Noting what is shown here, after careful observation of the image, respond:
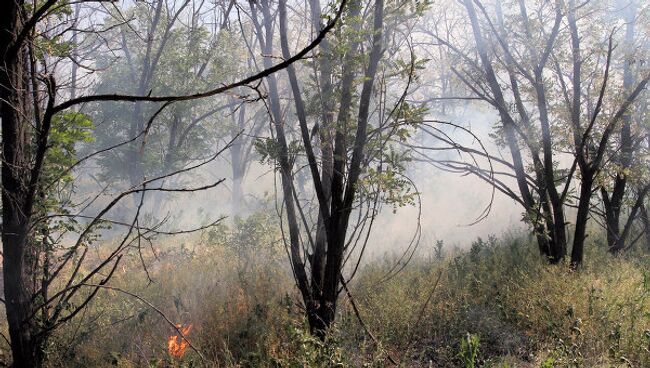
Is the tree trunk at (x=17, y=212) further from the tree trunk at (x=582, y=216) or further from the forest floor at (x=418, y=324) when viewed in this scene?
the tree trunk at (x=582, y=216)

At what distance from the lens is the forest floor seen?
3.50 meters

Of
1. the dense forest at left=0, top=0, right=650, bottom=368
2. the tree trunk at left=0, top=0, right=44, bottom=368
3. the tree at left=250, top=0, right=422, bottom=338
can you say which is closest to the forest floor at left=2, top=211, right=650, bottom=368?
the dense forest at left=0, top=0, right=650, bottom=368

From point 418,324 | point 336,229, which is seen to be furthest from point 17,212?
point 418,324

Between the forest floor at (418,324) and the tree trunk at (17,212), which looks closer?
the tree trunk at (17,212)

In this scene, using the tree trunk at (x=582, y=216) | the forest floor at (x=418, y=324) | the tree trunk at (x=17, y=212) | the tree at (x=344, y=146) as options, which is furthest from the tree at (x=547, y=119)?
the tree trunk at (x=17, y=212)

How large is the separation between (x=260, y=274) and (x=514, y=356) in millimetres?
4509

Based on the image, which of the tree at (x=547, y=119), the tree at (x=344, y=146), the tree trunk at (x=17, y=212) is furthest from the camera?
the tree at (x=547, y=119)

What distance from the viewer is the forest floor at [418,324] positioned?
3500mm

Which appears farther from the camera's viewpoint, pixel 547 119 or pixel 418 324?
pixel 547 119

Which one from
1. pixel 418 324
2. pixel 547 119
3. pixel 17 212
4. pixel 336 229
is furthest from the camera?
pixel 547 119

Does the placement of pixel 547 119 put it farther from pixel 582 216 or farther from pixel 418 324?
pixel 418 324

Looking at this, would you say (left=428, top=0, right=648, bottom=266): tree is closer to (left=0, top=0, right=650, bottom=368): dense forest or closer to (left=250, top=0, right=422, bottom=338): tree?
(left=0, top=0, right=650, bottom=368): dense forest

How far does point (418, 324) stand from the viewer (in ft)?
15.0

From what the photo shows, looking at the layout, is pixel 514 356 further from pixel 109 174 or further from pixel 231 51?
pixel 109 174
